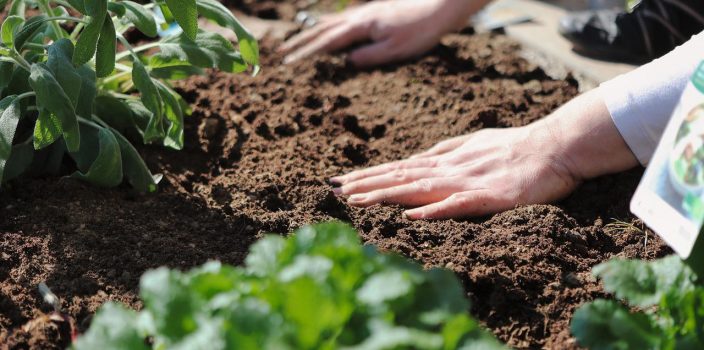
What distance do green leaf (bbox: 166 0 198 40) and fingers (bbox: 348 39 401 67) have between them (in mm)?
1446

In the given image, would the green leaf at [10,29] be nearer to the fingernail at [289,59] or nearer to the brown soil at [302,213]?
the brown soil at [302,213]

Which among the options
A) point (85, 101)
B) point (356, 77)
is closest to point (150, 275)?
point (85, 101)

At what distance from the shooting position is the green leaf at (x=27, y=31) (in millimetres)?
2133

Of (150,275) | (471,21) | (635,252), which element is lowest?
(471,21)

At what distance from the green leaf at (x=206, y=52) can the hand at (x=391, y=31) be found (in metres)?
1.12

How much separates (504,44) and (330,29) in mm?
779

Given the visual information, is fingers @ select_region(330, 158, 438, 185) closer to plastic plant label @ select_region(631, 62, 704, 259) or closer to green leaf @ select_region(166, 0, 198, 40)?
green leaf @ select_region(166, 0, 198, 40)

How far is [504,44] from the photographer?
145 inches

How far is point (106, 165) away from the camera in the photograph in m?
2.23

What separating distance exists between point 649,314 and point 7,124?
5.06 feet

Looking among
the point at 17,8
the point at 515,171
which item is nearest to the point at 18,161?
Answer: the point at 17,8

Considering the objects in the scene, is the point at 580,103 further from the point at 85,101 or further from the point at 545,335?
the point at 85,101

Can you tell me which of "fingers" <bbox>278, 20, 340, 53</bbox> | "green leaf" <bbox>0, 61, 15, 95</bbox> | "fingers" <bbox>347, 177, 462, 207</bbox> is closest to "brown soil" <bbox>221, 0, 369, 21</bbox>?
"fingers" <bbox>278, 20, 340, 53</bbox>

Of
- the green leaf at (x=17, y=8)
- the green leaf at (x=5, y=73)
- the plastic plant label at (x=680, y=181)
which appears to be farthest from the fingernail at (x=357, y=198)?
the green leaf at (x=17, y=8)
